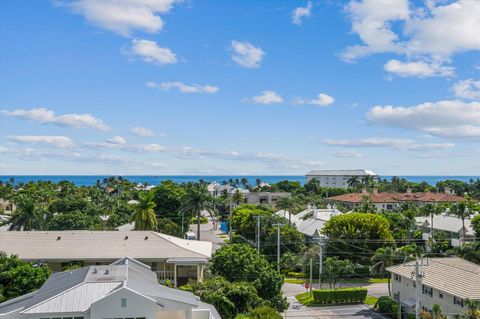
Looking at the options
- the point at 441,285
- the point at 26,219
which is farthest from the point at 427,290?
the point at 26,219

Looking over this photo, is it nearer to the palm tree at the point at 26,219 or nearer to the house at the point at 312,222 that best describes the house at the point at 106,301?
the palm tree at the point at 26,219

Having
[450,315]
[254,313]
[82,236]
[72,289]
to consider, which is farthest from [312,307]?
[72,289]

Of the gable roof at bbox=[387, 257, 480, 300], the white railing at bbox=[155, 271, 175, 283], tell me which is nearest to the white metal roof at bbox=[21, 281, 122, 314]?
the white railing at bbox=[155, 271, 175, 283]

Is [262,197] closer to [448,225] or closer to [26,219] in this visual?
[448,225]

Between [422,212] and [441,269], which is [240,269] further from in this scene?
[422,212]

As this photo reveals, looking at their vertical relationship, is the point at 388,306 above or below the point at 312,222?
below

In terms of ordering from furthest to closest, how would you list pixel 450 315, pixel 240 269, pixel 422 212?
pixel 422 212
pixel 240 269
pixel 450 315

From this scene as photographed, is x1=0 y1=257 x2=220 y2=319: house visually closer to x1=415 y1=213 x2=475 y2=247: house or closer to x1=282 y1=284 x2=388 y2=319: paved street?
x1=282 y1=284 x2=388 y2=319: paved street
